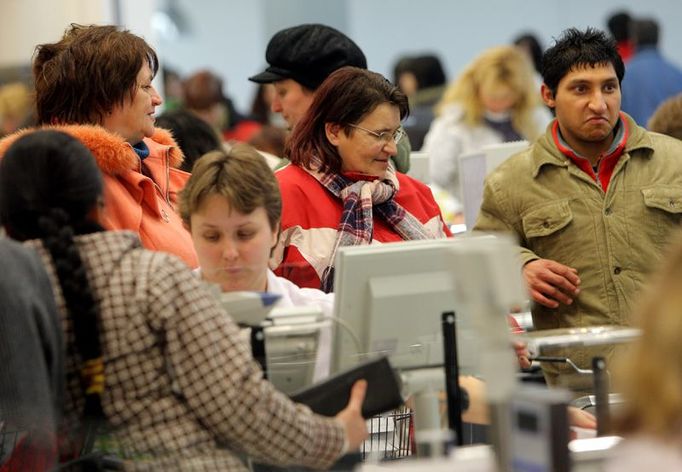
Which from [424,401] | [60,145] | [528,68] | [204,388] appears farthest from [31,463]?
[528,68]

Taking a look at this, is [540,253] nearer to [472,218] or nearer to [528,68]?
[472,218]

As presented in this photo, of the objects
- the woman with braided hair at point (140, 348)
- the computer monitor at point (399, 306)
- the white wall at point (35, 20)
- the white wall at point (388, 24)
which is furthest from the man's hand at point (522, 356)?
the white wall at point (388, 24)

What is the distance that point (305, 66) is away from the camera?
4547mm

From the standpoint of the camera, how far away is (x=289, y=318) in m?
2.76

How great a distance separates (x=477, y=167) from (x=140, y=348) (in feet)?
8.48

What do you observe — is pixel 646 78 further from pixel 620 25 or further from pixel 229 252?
pixel 229 252

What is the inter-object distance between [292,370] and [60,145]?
26.2 inches

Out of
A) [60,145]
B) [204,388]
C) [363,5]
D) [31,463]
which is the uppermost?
[363,5]

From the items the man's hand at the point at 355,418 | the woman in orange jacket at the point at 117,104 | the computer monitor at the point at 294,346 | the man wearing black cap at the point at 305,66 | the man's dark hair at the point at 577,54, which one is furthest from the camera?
the man wearing black cap at the point at 305,66

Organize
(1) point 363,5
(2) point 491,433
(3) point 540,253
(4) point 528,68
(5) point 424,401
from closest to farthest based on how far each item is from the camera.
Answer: (2) point 491,433 < (5) point 424,401 < (3) point 540,253 < (4) point 528,68 < (1) point 363,5

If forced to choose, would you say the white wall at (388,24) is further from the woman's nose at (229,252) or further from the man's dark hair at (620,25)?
the woman's nose at (229,252)

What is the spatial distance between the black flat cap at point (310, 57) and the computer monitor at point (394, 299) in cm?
179

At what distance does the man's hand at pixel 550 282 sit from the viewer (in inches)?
150

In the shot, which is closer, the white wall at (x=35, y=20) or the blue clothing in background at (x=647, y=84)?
the white wall at (x=35, y=20)
